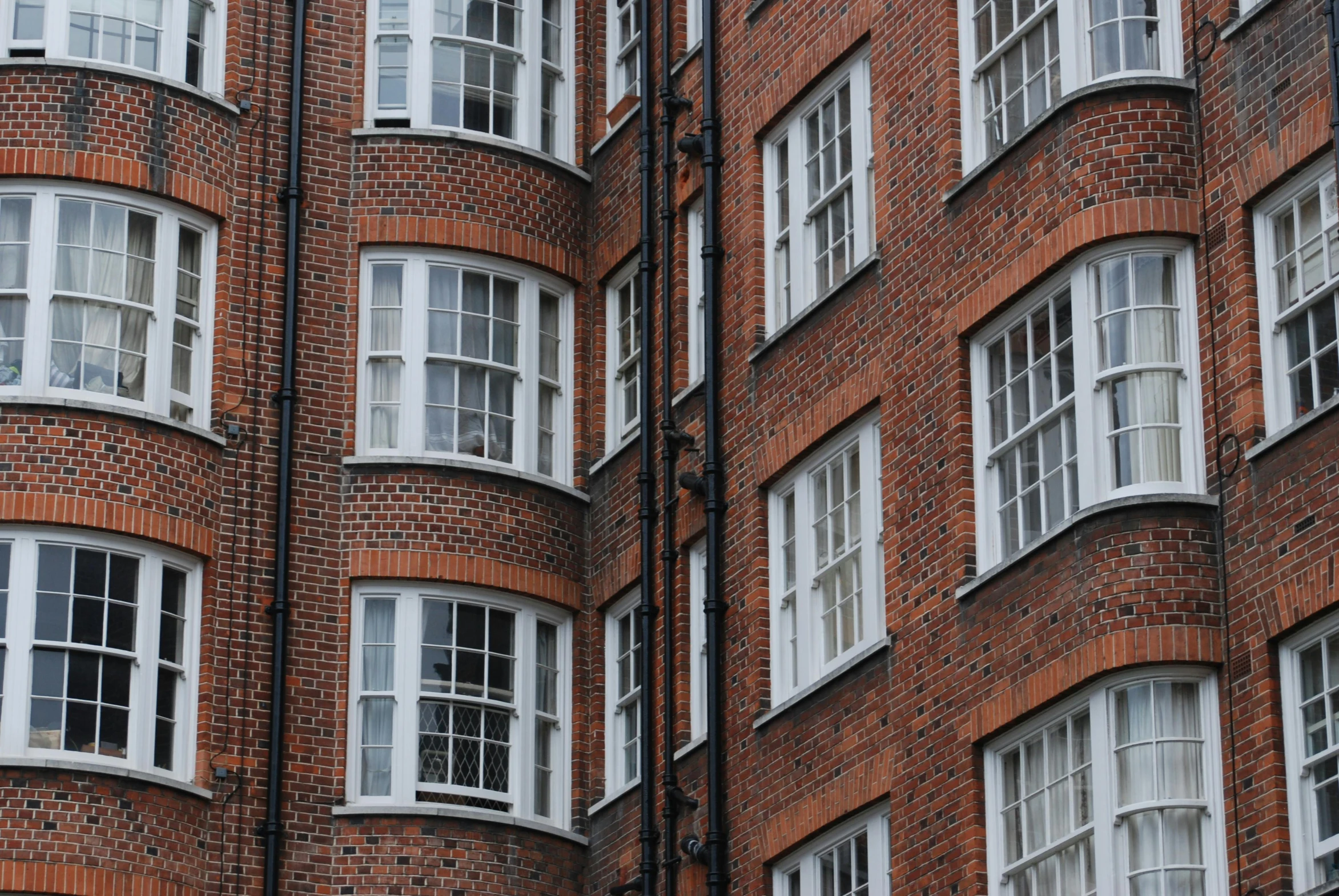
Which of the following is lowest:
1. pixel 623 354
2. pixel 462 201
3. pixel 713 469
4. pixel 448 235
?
pixel 713 469

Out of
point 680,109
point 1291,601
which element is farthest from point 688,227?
point 1291,601

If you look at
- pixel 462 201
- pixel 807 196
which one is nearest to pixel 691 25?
pixel 462 201

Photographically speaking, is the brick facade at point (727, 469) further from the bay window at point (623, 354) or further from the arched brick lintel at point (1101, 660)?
the bay window at point (623, 354)

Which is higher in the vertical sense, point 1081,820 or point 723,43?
point 723,43

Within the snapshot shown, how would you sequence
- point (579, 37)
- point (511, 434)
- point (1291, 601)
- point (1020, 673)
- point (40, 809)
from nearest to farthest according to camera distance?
point (1291, 601) < point (1020, 673) < point (40, 809) < point (511, 434) < point (579, 37)

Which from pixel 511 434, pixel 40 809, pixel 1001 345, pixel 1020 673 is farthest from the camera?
pixel 511 434

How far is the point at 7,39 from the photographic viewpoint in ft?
95.9

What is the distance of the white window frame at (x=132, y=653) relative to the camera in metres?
26.2

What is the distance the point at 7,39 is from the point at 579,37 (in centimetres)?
645

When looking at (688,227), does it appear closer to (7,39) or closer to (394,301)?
(394,301)

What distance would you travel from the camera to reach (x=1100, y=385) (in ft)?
73.2

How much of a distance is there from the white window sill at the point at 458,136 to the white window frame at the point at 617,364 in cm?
157

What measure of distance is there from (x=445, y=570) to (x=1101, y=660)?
916 centimetres

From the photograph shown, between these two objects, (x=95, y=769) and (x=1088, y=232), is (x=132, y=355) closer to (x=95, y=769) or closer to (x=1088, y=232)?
(x=95, y=769)
